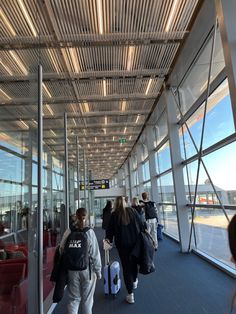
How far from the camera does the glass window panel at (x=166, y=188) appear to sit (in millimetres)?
9789

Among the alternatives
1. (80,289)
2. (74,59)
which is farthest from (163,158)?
(80,289)

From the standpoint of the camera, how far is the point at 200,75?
6184mm

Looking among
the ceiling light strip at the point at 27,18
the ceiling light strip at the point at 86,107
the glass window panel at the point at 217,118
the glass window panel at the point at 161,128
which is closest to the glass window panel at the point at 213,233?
the glass window panel at the point at 217,118

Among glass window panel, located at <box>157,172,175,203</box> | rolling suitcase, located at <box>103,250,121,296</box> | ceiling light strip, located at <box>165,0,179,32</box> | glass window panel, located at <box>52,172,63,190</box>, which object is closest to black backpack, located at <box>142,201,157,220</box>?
glass window panel, located at <box>157,172,175,203</box>

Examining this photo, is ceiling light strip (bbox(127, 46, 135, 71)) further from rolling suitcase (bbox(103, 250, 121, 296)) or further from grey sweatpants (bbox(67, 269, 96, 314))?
grey sweatpants (bbox(67, 269, 96, 314))

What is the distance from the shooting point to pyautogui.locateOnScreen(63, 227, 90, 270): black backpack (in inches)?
113

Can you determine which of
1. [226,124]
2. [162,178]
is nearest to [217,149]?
[226,124]

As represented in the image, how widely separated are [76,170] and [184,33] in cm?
562

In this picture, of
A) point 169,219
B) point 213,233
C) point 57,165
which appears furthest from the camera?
point 169,219

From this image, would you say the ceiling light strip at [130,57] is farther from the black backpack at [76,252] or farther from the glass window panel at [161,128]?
the black backpack at [76,252]

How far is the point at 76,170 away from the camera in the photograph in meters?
9.12

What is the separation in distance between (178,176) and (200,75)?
2875 millimetres

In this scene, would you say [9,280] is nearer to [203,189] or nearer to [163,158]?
[203,189]

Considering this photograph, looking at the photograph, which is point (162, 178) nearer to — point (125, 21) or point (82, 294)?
point (125, 21)
